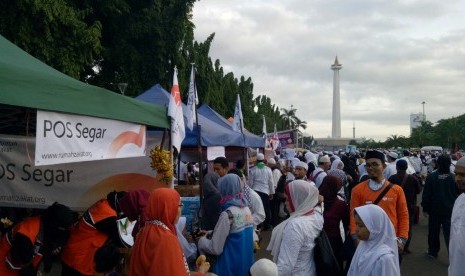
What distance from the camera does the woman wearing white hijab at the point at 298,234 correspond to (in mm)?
3820

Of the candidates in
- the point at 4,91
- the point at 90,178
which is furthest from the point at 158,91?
the point at 4,91

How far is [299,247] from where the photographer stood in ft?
12.6

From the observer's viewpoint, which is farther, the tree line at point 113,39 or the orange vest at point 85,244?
the tree line at point 113,39

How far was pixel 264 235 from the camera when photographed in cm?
1106

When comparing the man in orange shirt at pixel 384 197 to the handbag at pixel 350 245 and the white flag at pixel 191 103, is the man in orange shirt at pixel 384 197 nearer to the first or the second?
the handbag at pixel 350 245

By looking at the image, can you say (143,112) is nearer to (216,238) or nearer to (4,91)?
(216,238)

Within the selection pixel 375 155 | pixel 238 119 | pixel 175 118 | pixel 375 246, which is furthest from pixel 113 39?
pixel 375 246

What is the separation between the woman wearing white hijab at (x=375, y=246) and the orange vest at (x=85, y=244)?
92.7 inches

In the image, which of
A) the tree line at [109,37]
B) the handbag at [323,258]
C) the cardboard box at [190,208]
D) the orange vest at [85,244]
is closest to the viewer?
the handbag at [323,258]

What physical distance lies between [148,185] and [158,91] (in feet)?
11.2

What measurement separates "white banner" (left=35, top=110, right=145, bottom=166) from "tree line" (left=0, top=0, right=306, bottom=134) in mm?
8725

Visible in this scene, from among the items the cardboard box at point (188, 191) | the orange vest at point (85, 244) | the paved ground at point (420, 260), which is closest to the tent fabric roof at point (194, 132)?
the cardboard box at point (188, 191)

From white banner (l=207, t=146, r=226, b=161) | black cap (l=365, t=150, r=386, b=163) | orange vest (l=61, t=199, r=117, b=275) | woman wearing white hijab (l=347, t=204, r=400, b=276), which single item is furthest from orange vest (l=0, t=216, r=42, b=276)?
white banner (l=207, t=146, r=226, b=161)

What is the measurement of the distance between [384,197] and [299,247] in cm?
173
